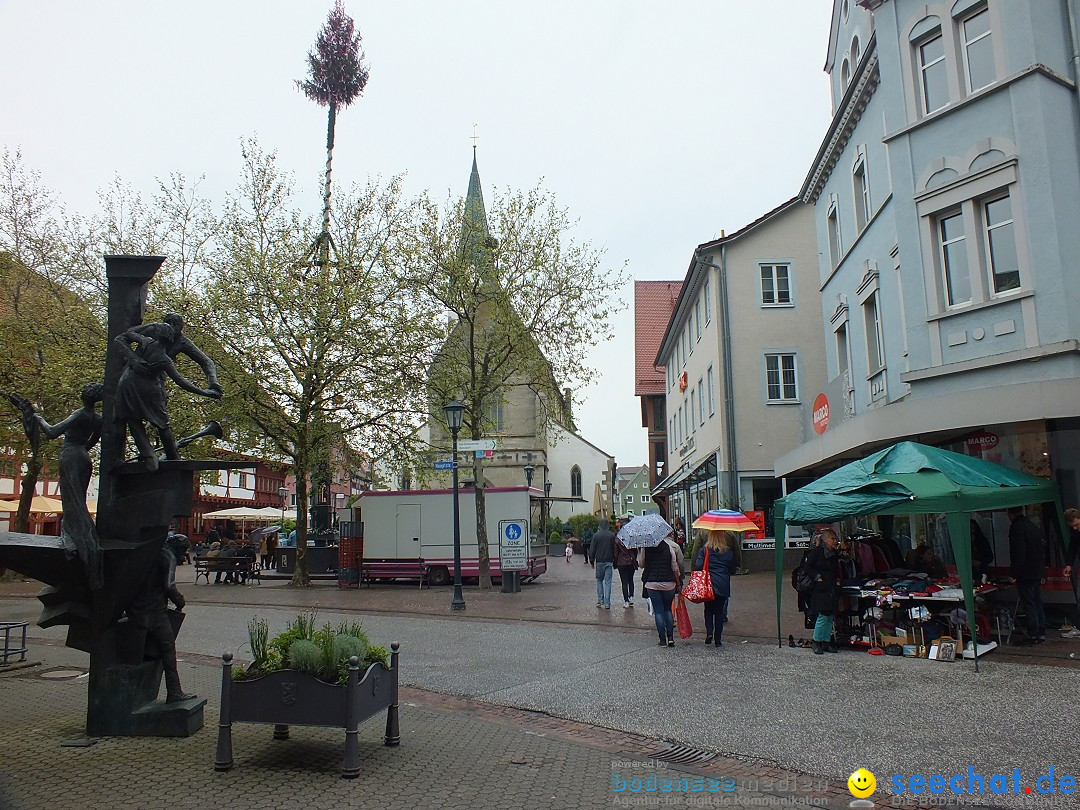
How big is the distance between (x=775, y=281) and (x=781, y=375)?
3.38 meters

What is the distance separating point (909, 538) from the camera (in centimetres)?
1723

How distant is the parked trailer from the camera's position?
81.6 ft

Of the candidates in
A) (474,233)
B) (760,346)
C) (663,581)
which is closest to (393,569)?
(474,233)

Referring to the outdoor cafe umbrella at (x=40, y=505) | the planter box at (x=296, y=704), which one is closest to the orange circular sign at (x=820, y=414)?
the planter box at (x=296, y=704)

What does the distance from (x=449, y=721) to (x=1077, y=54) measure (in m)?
13.5

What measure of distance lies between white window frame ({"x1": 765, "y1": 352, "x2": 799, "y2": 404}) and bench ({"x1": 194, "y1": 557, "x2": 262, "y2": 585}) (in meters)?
18.0

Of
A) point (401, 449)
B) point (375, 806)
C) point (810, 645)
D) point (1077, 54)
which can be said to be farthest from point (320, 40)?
Answer: point (375, 806)

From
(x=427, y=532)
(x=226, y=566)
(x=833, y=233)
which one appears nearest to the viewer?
(x=833, y=233)

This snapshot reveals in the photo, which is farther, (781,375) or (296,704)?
(781,375)

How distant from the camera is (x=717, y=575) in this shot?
1185 cm

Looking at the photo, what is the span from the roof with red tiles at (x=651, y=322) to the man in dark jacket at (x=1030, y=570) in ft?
134

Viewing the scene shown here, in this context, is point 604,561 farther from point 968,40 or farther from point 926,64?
point 968,40

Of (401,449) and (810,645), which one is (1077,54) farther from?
(401,449)

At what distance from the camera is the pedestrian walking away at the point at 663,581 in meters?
11.8
